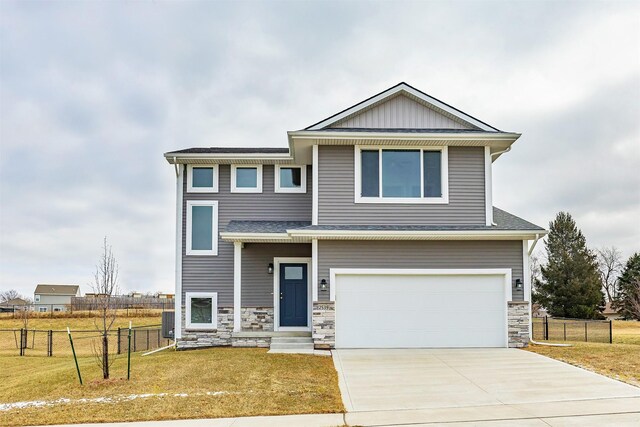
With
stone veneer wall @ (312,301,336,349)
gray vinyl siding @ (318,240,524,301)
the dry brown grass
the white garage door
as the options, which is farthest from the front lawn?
the dry brown grass

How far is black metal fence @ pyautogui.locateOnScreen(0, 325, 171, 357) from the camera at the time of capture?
18.7 meters

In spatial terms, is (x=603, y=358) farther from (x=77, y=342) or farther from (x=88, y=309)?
(x=88, y=309)

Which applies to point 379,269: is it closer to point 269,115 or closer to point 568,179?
point 269,115

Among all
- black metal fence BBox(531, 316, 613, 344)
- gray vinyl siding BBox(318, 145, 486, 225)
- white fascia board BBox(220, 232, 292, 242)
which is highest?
gray vinyl siding BBox(318, 145, 486, 225)

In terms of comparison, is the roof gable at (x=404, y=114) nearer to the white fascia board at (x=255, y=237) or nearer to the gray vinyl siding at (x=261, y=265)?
the white fascia board at (x=255, y=237)

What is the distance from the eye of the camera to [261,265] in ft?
50.2

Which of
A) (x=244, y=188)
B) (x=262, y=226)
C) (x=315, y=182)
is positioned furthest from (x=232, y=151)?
(x=315, y=182)

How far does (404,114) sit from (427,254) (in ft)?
12.4

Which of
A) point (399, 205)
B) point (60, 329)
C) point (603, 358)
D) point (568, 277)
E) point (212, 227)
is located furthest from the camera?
point (568, 277)

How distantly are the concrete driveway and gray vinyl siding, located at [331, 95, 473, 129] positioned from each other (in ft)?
19.3

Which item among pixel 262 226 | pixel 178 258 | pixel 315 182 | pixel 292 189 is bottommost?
pixel 178 258

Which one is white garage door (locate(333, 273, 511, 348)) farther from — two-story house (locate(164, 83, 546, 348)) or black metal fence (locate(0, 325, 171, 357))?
black metal fence (locate(0, 325, 171, 357))

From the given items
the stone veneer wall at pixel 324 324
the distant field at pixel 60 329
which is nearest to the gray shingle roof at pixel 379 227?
the stone veneer wall at pixel 324 324

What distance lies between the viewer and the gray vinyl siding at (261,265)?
15.2 m
